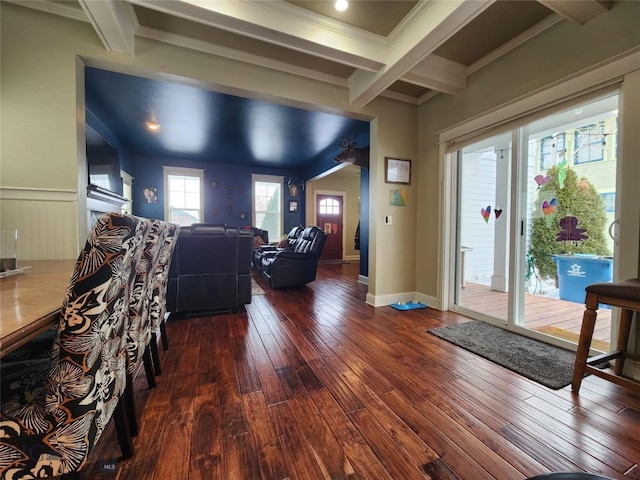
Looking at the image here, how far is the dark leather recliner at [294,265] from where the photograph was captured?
Result: 163 inches

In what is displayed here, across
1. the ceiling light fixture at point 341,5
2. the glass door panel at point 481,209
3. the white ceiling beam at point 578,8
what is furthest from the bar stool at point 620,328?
the ceiling light fixture at point 341,5

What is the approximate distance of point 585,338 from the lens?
5.02 ft

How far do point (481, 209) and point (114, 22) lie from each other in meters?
3.73

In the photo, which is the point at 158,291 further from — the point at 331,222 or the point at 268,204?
the point at 331,222

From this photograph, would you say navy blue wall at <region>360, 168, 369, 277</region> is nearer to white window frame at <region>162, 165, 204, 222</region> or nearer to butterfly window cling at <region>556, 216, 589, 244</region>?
butterfly window cling at <region>556, 216, 589, 244</region>

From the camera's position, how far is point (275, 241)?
25.2 ft

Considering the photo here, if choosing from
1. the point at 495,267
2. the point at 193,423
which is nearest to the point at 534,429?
the point at 193,423

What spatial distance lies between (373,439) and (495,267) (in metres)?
3.37

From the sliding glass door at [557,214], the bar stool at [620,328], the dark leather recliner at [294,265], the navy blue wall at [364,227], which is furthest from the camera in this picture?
the navy blue wall at [364,227]

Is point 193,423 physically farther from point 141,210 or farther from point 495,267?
point 141,210

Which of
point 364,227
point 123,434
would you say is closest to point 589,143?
point 364,227

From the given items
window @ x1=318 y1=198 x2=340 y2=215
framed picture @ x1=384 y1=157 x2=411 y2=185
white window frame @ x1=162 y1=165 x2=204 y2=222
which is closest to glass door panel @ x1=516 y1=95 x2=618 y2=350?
framed picture @ x1=384 y1=157 x2=411 y2=185

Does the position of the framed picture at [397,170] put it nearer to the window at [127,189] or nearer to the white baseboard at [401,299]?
the white baseboard at [401,299]

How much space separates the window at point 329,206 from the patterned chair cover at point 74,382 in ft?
23.5
